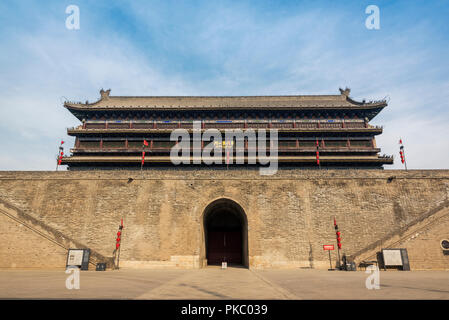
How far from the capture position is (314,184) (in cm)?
1681

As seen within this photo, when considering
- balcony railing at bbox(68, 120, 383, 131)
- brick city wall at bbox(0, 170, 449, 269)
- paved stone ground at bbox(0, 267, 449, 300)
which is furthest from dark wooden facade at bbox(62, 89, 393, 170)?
paved stone ground at bbox(0, 267, 449, 300)

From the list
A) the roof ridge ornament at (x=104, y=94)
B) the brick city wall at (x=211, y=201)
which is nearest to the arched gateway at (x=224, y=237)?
the brick city wall at (x=211, y=201)

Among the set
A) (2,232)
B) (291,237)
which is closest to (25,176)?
(2,232)

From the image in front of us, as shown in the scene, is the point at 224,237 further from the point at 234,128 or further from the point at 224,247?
the point at 234,128

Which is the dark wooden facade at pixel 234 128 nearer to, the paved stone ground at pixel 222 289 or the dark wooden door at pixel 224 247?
the dark wooden door at pixel 224 247

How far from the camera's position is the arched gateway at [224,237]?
18.8 m

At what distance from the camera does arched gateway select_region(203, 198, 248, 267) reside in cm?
1875

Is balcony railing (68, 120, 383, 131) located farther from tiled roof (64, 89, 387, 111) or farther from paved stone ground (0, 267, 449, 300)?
paved stone ground (0, 267, 449, 300)

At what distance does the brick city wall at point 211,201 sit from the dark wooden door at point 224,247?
2.89 metres

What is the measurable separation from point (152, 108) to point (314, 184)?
15.7m

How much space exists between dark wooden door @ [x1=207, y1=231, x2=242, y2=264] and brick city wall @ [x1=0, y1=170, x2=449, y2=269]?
9.47 feet

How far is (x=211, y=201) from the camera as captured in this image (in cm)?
1617
